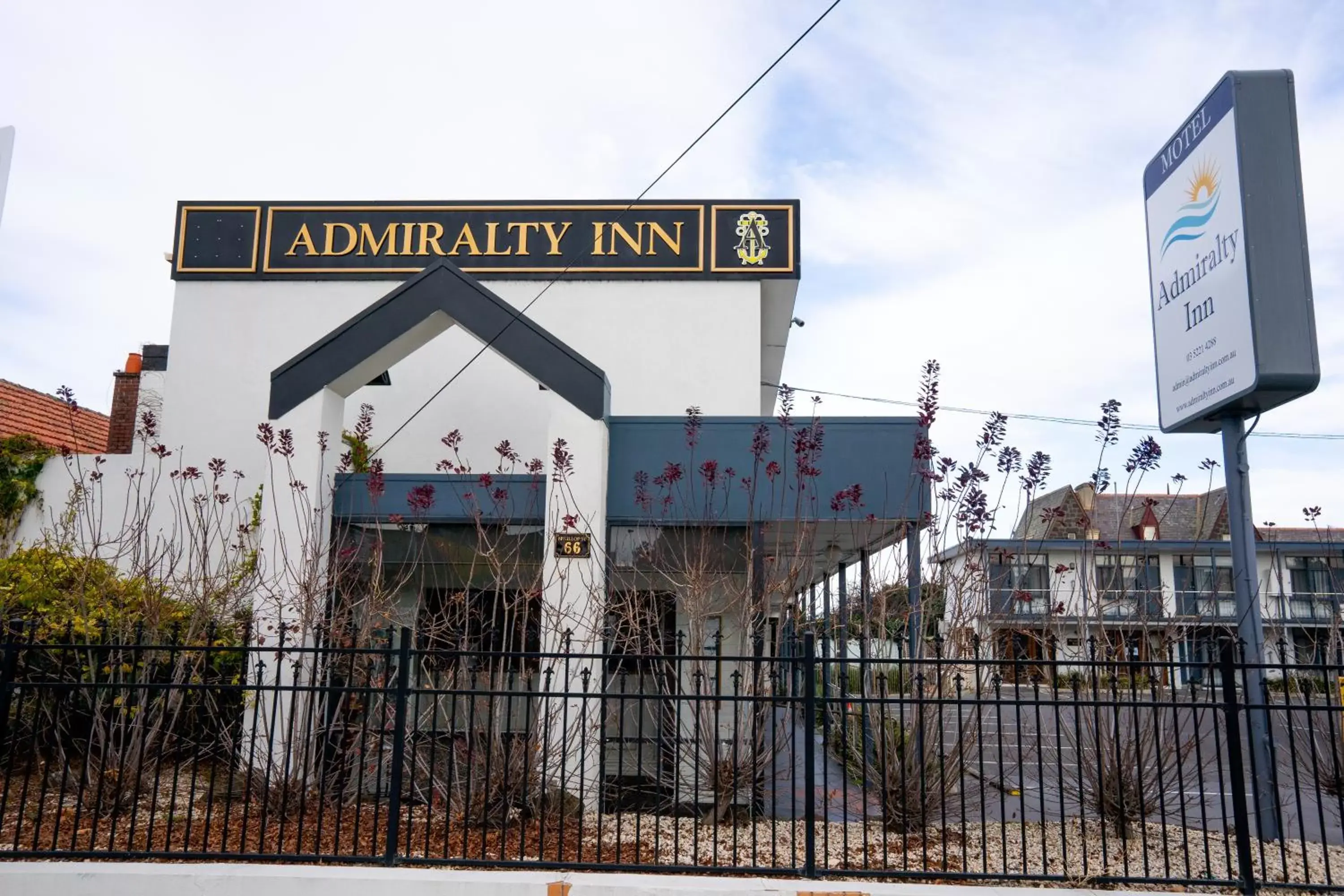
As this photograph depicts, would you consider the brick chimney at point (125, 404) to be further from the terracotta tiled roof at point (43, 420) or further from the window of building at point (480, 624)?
the window of building at point (480, 624)

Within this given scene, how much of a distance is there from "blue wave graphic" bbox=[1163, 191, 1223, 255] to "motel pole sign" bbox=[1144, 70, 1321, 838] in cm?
1

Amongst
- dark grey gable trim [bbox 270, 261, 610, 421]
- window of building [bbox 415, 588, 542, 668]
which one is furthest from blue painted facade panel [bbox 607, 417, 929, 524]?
window of building [bbox 415, 588, 542, 668]

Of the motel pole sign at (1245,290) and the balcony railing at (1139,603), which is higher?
the motel pole sign at (1245,290)

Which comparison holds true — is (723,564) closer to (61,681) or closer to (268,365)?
(61,681)

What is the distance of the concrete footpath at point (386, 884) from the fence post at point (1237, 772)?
855mm

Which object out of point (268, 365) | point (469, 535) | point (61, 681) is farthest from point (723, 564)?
point (268, 365)

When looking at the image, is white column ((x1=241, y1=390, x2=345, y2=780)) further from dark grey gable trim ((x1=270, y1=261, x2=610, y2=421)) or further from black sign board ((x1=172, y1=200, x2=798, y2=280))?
black sign board ((x1=172, y1=200, x2=798, y2=280))

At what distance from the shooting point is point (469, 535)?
33.0ft

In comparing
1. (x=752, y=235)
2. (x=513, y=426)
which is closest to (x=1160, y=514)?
(x=752, y=235)

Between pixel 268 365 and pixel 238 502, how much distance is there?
220cm

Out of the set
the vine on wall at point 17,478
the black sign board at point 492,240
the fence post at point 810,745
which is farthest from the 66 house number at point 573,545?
the vine on wall at point 17,478

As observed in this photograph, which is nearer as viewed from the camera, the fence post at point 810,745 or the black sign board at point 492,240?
the fence post at point 810,745

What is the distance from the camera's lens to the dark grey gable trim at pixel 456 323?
30.3 ft

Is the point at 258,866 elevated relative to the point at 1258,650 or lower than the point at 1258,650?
lower
